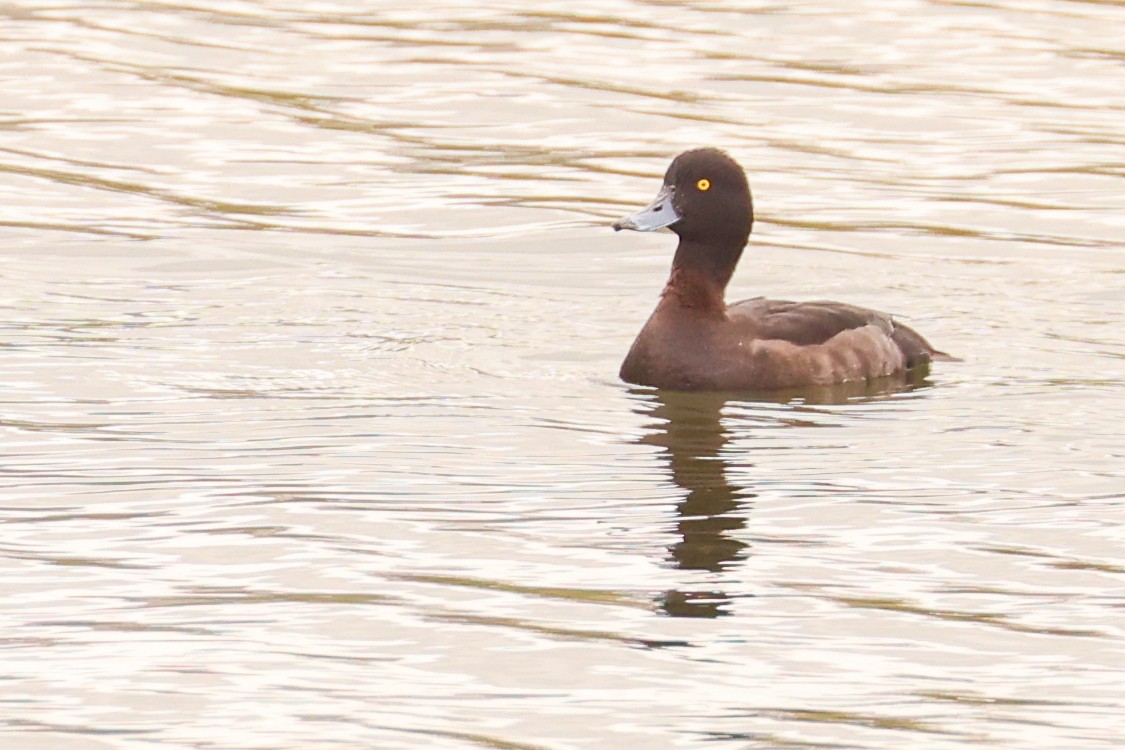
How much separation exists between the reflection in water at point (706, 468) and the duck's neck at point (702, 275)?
66cm

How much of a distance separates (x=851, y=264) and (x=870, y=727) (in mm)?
9626

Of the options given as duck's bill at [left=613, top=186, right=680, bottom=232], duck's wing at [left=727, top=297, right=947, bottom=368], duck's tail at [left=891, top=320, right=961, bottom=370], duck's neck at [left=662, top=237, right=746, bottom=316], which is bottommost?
duck's tail at [left=891, top=320, right=961, bottom=370]

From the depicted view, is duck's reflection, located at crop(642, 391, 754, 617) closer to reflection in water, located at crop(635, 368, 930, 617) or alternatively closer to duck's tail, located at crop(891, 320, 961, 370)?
reflection in water, located at crop(635, 368, 930, 617)

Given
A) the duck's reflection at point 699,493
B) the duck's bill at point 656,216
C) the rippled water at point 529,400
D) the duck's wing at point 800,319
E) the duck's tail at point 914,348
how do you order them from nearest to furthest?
the rippled water at point 529,400 < the duck's reflection at point 699,493 < the duck's wing at point 800,319 < the duck's bill at point 656,216 < the duck's tail at point 914,348

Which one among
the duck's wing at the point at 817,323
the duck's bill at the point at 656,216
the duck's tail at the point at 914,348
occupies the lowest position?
the duck's tail at the point at 914,348

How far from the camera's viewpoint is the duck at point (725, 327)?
1251cm

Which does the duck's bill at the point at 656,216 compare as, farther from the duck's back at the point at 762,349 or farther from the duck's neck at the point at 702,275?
the duck's back at the point at 762,349

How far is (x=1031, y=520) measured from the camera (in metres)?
9.48

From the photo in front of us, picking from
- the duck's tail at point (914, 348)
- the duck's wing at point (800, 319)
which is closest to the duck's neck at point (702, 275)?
the duck's wing at point (800, 319)

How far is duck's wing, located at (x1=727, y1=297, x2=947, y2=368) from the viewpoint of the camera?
1281 cm

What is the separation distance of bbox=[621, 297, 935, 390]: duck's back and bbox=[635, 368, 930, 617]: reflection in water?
9cm

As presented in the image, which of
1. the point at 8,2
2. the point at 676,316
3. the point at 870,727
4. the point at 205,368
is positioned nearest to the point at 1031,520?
the point at 870,727

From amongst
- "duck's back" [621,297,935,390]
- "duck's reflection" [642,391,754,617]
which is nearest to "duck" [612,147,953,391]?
"duck's back" [621,297,935,390]

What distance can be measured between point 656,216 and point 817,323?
103cm
